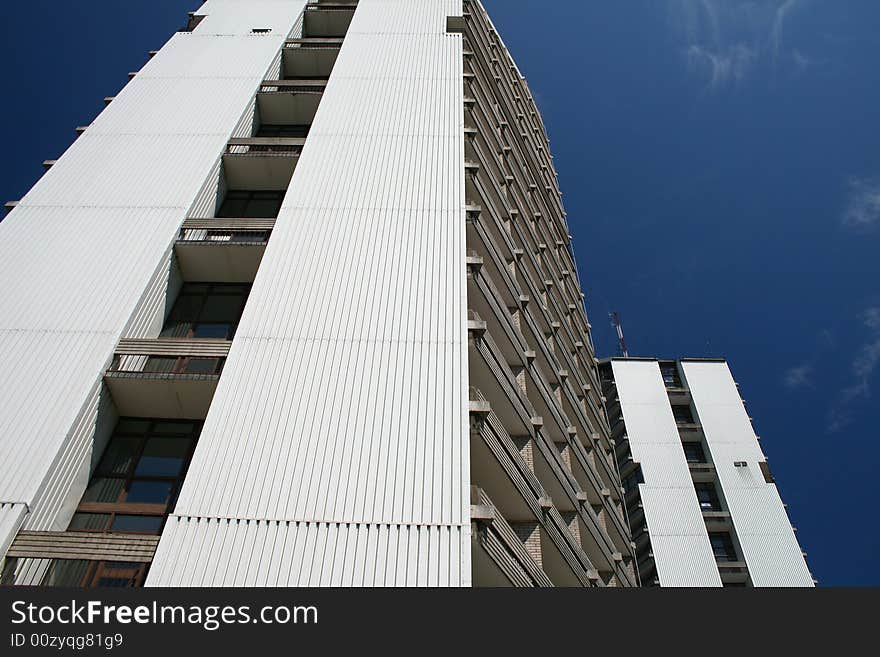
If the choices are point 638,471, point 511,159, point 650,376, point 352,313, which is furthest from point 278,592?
point 650,376

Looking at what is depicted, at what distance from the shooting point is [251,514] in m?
11.2

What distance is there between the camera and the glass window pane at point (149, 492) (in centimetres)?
1345

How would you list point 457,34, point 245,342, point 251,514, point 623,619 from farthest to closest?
point 457,34
point 245,342
point 251,514
point 623,619

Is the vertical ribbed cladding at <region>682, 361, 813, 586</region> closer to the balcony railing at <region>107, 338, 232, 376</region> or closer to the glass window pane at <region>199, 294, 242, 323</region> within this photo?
the glass window pane at <region>199, 294, 242, 323</region>

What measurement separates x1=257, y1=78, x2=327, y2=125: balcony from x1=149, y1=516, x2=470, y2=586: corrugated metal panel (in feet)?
60.2

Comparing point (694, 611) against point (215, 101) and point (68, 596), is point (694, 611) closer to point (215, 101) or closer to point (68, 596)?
point (68, 596)

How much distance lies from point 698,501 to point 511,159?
30295 mm

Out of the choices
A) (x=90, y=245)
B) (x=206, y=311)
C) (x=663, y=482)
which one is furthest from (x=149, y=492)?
(x=663, y=482)

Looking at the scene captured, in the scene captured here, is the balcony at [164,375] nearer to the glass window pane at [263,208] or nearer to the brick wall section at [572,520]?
the glass window pane at [263,208]

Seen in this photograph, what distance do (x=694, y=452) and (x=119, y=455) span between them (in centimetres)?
4775

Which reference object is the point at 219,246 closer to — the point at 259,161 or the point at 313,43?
the point at 259,161

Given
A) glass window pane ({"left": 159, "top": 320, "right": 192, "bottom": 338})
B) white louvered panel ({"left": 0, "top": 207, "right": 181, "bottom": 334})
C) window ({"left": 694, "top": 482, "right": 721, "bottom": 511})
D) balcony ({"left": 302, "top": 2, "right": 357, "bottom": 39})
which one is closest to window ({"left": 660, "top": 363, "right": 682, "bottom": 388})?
window ({"left": 694, "top": 482, "right": 721, "bottom": 511})

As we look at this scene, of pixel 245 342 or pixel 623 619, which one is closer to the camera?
pixel 623 619

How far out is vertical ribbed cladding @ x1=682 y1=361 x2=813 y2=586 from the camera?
138 ft
